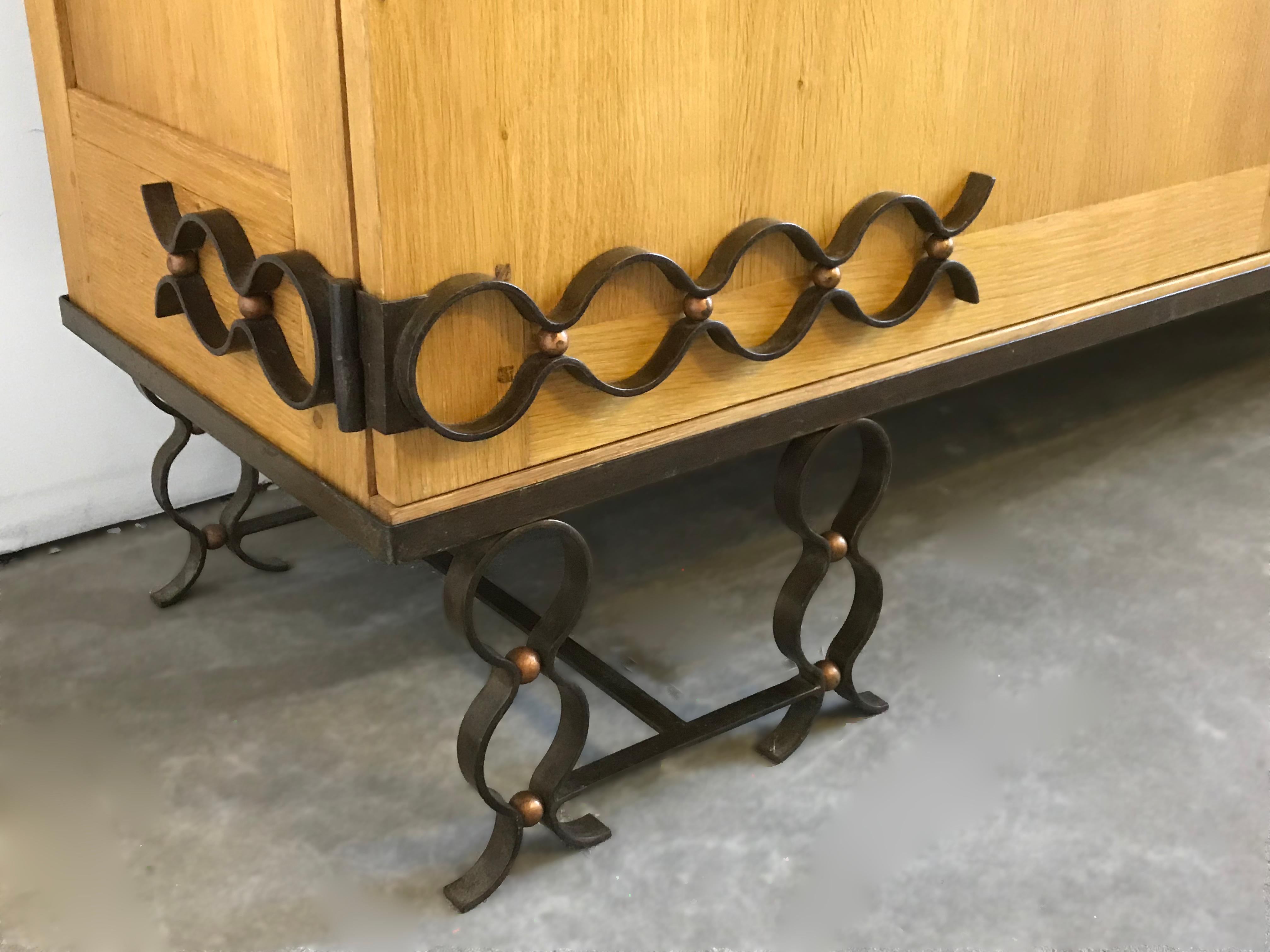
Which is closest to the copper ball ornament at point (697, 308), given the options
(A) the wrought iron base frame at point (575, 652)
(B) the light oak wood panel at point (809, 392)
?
(B) the light oak wood panel at point (809, 392)

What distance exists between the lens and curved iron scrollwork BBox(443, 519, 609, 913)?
1186 millimetres

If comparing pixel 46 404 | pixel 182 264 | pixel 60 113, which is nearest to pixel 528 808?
pixel 182 264

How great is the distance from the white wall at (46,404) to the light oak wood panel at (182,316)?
0.29 meters

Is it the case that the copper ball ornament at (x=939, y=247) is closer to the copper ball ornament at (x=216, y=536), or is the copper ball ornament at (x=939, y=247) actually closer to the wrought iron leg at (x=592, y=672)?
the wrought iron leg at (x=592, y=672)

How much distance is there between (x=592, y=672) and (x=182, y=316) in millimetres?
616

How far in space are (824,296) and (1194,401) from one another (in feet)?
4.99

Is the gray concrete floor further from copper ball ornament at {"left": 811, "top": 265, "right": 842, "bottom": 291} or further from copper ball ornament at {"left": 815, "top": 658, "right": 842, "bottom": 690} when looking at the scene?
copper ball ornament at {"left": 811, "top": 265, "right": 842, "bottom": 291}

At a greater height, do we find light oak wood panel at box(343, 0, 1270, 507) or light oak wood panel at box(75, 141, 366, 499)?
light oak wood panel at box(343, 0, 1270, 507)

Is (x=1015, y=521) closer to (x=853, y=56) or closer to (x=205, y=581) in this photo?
(x=853, y=56)

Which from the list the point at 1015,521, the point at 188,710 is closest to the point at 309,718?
the point at 188,710

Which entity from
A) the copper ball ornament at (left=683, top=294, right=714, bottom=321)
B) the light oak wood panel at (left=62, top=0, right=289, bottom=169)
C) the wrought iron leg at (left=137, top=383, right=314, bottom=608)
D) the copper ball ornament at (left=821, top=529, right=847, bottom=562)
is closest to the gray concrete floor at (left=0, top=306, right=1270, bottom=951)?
the wrought iron leg at (left=137, top=383, right=314, bottom=608)

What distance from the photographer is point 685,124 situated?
3.75 feet

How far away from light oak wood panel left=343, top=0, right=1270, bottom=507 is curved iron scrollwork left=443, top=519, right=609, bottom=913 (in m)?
0.10

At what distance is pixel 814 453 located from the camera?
1.39m
